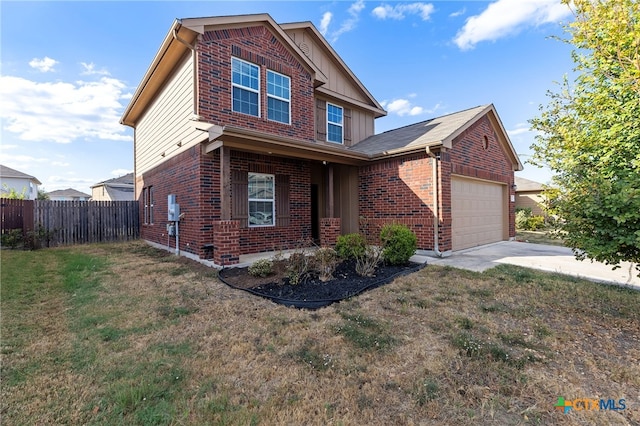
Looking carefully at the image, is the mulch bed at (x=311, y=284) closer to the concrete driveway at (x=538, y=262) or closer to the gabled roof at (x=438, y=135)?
the concrete driveway at (x=538, y=262)

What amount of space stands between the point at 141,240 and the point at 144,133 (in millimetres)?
4857

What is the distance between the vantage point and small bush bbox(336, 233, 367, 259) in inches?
264

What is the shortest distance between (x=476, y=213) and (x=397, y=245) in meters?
5.01

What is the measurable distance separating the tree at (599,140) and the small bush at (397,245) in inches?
118

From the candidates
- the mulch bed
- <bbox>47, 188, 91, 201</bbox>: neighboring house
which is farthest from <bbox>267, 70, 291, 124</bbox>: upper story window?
<bbox>47, 188, 91, 201</bbox>: neighboring house

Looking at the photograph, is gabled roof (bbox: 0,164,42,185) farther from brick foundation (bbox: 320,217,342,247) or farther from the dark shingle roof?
Answer: brick foundation (bbox: 320,217,342,247)

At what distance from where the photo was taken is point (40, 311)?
13.5 feet

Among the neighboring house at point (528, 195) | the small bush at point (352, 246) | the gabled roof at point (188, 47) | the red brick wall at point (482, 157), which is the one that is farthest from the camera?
the neighboring house at point (528, 195)

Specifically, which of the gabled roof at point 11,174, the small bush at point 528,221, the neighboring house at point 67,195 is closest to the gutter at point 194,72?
the small bush at point 528,221

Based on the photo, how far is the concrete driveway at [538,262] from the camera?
5.76 meters

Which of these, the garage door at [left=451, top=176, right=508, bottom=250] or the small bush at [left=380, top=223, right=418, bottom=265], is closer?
the small bush at [left=380, top=223, right=418, bottom=265]

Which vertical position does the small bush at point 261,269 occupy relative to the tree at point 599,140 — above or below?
below

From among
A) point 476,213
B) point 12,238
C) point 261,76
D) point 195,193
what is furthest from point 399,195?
point 12,238

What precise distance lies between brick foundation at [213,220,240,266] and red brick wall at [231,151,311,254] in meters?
1.53
